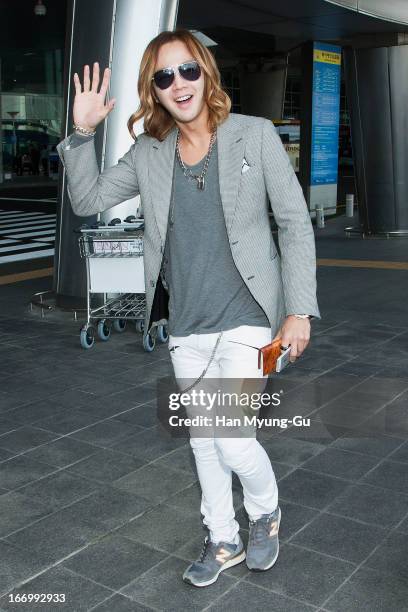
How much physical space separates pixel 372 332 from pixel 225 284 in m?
5.15

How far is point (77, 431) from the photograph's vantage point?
5.18m

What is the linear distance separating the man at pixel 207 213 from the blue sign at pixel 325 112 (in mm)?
16026

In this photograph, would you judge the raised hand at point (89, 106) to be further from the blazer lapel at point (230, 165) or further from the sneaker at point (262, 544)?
the sneaker at point (262, 544)

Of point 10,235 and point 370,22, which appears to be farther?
point 10,235

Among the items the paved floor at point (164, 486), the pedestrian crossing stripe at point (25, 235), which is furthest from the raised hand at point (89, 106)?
the pedestrian crossing stripe at point (25, 235)

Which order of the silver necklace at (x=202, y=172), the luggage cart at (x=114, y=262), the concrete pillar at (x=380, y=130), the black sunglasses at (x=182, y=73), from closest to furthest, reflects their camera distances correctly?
the black sunglasses at (x=182, y=73) → the silver necklace at (x=202, y=172) → the luggage cart at (x=114, y=262) → the concrete pillar at (x=380, y=130)

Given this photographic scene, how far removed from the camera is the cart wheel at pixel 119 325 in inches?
315

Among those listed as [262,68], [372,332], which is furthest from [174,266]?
[262,68]

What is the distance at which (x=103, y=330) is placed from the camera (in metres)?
7.65

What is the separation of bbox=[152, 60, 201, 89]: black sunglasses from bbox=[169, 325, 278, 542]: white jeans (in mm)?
918

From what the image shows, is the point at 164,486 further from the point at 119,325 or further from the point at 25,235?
the point at 25,235

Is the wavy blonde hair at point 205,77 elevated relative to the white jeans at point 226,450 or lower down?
elevated

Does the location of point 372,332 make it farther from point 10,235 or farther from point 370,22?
Result: point 10,235

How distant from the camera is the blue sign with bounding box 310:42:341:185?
1847 cm
